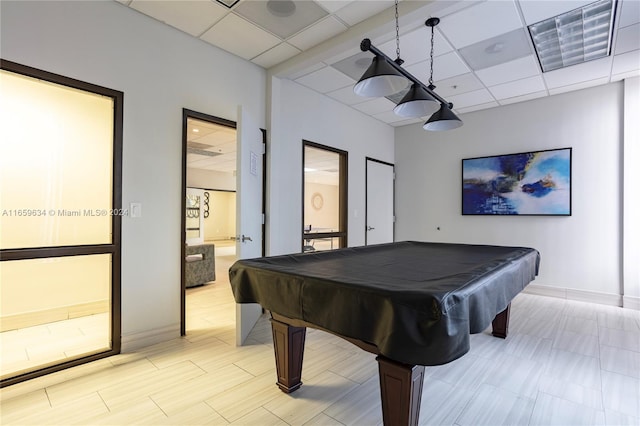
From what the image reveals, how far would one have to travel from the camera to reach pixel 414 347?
3.65 feet

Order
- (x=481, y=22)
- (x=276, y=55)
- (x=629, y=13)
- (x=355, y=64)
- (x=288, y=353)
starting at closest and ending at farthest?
1. (x=288, y=353)
2. (x=629, y=13)
3. (x=481, y=22)
4. (x=276, y=55)
5. (x=355, y=64)

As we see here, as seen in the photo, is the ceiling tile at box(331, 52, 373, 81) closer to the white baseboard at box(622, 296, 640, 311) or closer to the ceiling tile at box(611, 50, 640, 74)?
the ceiling tile at box(611, 50, 640, 74)

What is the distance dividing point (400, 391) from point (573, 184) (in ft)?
14.0

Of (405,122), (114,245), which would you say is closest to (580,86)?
(405,122)

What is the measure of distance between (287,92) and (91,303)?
10.6ft

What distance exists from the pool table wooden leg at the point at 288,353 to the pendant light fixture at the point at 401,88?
1570mm

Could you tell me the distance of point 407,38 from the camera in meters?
2.98

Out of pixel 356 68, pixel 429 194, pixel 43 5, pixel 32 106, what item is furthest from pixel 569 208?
pixel 32 106

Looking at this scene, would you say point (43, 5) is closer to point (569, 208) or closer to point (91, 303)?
point (91, 303)

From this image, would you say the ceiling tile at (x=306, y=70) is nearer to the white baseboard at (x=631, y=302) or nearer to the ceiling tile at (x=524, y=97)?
the ceiling tile at (x=524, y=97)

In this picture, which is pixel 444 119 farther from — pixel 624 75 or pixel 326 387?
pixel 624 75

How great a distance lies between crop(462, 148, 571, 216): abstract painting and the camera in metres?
4.22

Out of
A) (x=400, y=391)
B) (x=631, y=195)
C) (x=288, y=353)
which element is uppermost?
(x=631, y=195)

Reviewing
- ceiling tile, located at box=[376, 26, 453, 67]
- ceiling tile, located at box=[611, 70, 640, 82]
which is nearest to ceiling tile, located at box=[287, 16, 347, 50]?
ceiling tile, located at box=[376, 26, 453, 67]
